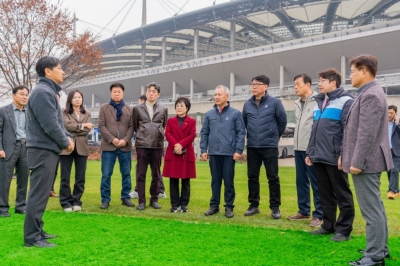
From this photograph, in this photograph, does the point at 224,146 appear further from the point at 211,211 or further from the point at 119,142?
the point at 119,142

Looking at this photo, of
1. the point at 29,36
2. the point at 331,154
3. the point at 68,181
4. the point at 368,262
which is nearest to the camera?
the point at 368,262

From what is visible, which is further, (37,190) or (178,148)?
(178,148)

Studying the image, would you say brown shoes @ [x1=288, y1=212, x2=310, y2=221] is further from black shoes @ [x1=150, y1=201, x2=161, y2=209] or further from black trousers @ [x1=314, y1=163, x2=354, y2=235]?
black shoes @ [x1=150, y1=201, x2=161, y2=209]

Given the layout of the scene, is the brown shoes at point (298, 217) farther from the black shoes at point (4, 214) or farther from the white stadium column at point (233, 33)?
the white stadium column at point (233, 33)

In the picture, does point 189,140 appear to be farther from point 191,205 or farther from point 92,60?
point 92,60

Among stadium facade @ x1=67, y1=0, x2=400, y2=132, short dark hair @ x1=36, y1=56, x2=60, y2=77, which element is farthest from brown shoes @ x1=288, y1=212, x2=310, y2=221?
stadium facade @ x1=67, y1=0, x2=400, y2=132

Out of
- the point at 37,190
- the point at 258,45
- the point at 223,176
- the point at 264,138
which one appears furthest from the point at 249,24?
the point at 37,190

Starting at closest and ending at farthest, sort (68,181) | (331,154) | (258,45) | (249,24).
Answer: (331,154)
(68,181)
(258,45)
(249,24)

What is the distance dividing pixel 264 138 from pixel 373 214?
2270mm

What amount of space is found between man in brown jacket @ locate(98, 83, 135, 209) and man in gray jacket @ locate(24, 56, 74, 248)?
2077 mm

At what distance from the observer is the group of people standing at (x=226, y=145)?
3.16m

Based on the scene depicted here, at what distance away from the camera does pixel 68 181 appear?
5.64m

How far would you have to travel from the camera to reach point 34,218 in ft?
11.6

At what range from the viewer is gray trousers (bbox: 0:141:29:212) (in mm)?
5238
